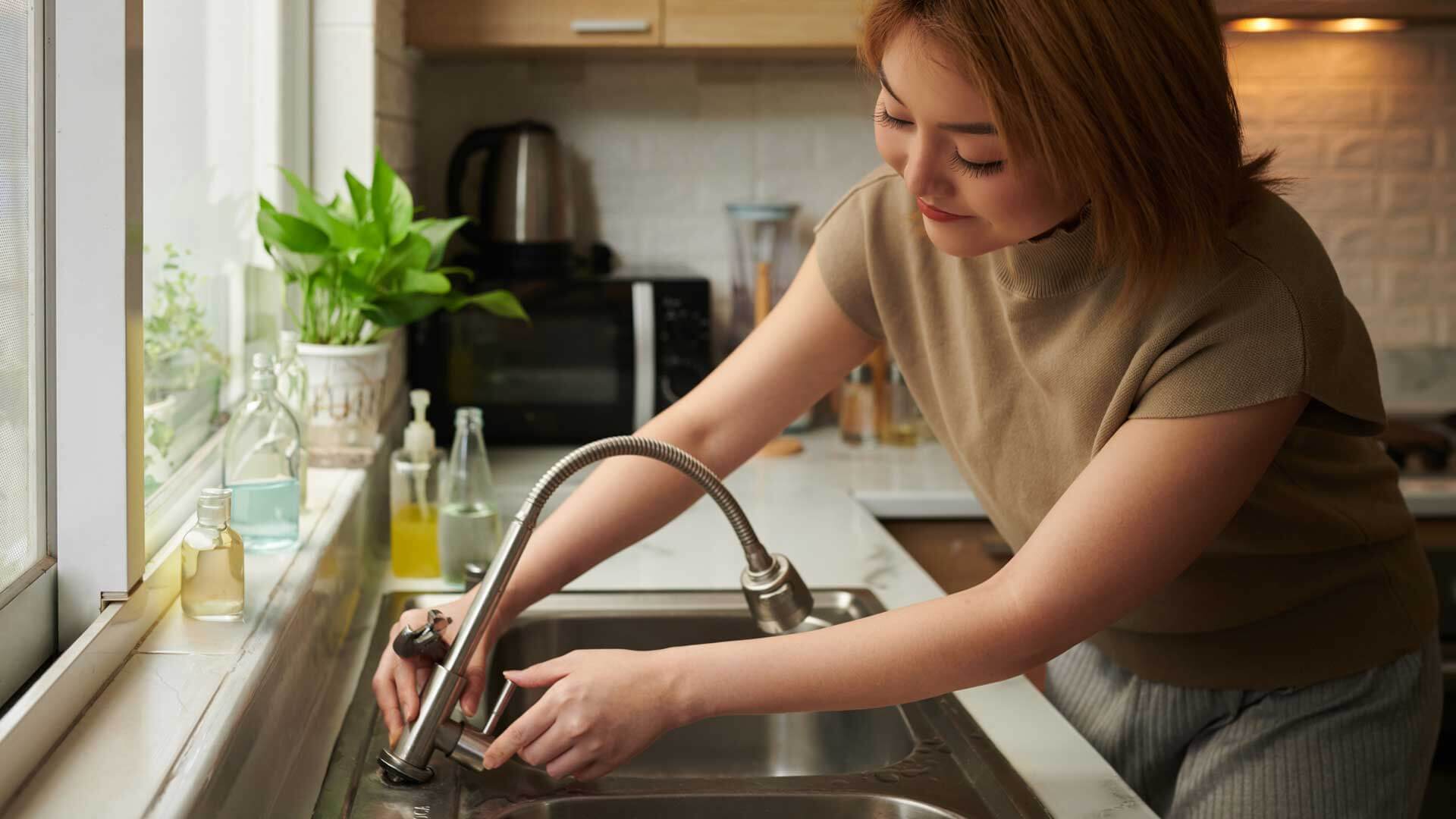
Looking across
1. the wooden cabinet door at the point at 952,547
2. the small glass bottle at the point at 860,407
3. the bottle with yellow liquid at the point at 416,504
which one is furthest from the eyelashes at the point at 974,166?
the small glass bottle at the point at 860,407

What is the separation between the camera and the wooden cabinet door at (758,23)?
2.35 metres

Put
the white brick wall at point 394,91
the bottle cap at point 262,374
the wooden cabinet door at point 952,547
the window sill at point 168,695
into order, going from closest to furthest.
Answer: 1. the window sill at point 168,695
2. the bottle cap at point 262,374
3. the white brick wall at point 394,91
4. the wooden cabinet door at point 952,547

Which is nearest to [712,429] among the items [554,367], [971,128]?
[971,128]

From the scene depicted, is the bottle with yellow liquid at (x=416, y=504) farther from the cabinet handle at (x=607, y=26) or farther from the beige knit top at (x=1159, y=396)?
the cabinet handle at (x=607, y=26)

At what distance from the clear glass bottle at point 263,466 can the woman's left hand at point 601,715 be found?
43 centimetres

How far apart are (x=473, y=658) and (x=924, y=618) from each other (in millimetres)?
366

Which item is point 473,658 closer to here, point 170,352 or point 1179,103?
point 170,352

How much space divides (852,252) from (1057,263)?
225 mm

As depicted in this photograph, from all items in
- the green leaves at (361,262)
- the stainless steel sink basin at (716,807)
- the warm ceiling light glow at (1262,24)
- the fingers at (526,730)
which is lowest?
the stainless steel sink basin at (716,807)

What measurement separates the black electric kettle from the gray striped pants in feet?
5.13

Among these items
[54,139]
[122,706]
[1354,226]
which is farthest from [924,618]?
[1354,226]

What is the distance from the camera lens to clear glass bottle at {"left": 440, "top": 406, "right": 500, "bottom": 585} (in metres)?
1.49

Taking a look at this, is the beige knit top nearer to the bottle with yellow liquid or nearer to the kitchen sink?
the kitchen sink

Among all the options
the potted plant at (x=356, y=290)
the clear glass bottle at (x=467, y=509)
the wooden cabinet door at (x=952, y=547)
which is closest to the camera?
the clear glass bottle at (x=467, y=509)
